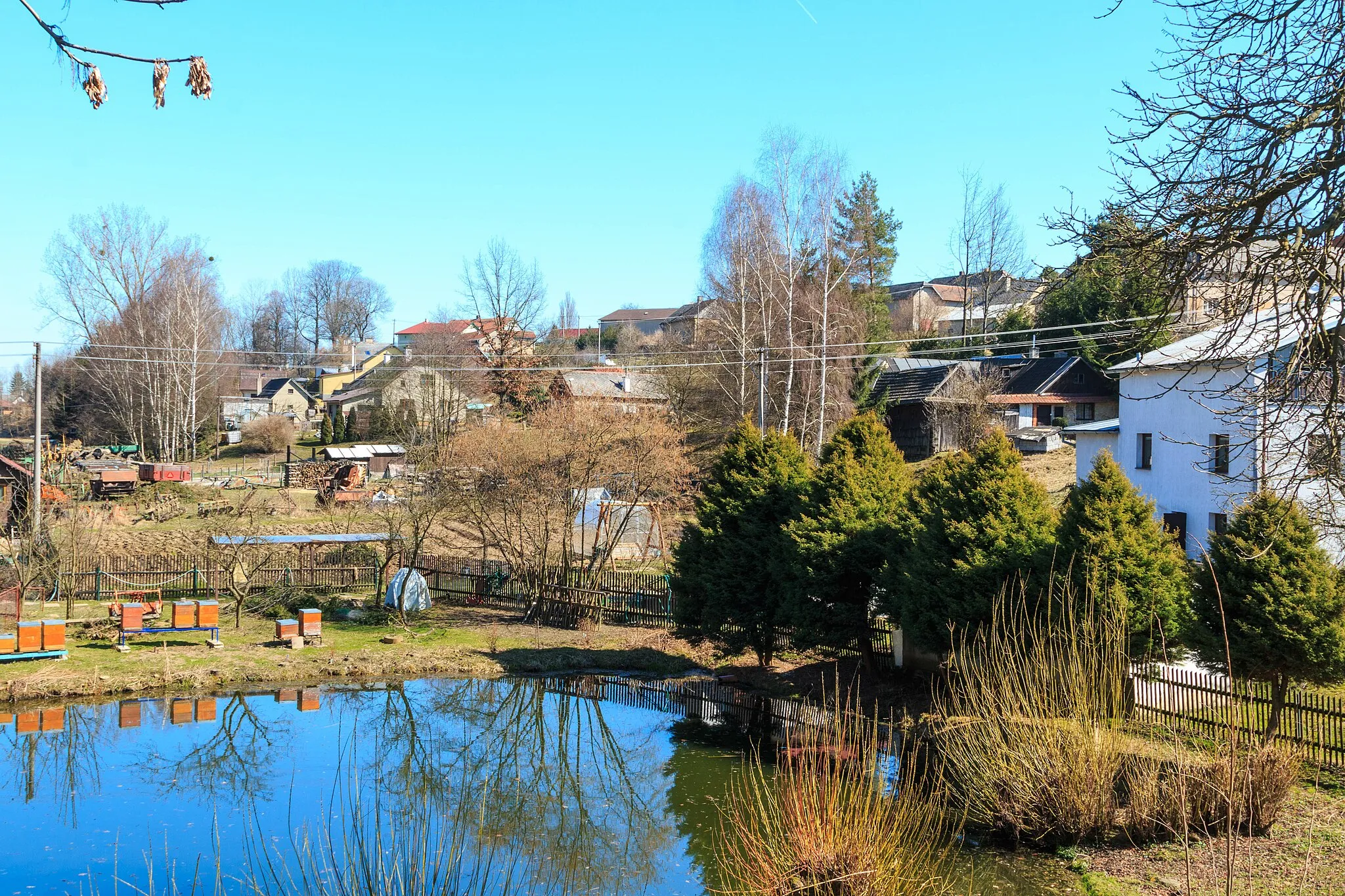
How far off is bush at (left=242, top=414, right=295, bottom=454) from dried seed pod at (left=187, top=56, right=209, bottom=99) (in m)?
60.9

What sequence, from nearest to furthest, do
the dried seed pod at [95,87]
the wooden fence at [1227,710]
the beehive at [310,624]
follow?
the dried seed pod at [95,87]
the wooden fence at [1227,710]
the beehive at [310,624]

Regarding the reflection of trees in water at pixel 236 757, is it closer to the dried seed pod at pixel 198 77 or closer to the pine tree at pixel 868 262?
the dried seed pod at pixel 198 77

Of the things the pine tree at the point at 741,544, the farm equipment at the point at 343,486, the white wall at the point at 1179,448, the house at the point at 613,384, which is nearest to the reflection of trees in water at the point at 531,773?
the pine tree at the point at 741,544

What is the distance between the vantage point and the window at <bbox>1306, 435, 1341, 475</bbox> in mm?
6605

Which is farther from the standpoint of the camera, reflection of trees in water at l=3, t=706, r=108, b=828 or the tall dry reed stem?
reflection of trees in water at l=3, t=706, r=108, b=828

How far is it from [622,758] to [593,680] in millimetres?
4821

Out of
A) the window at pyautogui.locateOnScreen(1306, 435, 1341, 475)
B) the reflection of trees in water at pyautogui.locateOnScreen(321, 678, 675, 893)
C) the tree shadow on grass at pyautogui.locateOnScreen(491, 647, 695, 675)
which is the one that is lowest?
the reflection of trees in water at pyautogui.locateOnScreen(321, 678, 675, 893)

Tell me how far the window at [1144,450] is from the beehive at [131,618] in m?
24.8

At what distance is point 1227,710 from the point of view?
14109 millimetres

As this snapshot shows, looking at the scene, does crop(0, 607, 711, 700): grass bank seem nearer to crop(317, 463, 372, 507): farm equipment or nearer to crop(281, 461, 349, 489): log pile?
crop(317, 463, 372, 507): farm equipment

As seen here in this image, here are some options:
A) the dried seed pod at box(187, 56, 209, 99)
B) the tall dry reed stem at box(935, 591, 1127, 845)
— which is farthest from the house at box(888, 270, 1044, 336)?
the dried seed pod at box(187, 56, 209, 99)

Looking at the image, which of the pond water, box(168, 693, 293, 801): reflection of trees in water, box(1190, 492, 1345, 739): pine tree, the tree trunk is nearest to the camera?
the pond water

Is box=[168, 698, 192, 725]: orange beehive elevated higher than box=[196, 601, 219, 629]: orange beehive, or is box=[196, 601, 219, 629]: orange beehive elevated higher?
box=[196, 601, 219, 629]: orange beehive

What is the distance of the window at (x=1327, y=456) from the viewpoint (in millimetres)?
6605
